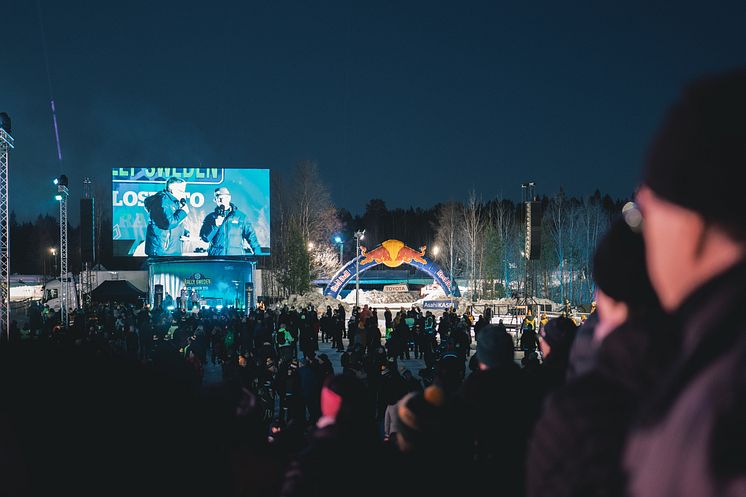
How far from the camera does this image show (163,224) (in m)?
32.9

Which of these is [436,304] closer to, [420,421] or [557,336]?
[557,336]

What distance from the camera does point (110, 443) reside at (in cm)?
185

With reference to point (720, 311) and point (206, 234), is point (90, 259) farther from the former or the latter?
point (720, 311)

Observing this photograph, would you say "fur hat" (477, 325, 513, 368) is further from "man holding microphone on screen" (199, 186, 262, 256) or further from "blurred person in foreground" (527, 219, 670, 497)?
"man holding microphone on screen" (199, 186, 262, 256)

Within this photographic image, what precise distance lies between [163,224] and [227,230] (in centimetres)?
372

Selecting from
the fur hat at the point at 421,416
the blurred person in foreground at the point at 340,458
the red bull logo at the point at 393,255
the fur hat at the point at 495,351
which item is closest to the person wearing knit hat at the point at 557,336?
the fur hat at the point at 495,351

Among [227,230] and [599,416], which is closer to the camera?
[599,416]

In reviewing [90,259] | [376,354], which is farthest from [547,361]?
[90,259]

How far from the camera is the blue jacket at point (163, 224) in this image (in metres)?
32.7

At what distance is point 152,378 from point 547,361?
2.15 meters

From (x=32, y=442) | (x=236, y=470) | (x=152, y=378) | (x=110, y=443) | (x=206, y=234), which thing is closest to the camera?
(x=32, y=442)

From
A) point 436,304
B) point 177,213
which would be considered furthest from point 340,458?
point 177,213

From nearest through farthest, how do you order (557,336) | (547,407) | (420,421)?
(547,407) → (420,421) → (557,336)

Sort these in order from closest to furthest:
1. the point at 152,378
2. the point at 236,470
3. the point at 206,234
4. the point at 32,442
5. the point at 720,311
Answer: the point at 720,311
the point at 32,442
the point at 152,378
the point at 236,470
the point at 206,234
